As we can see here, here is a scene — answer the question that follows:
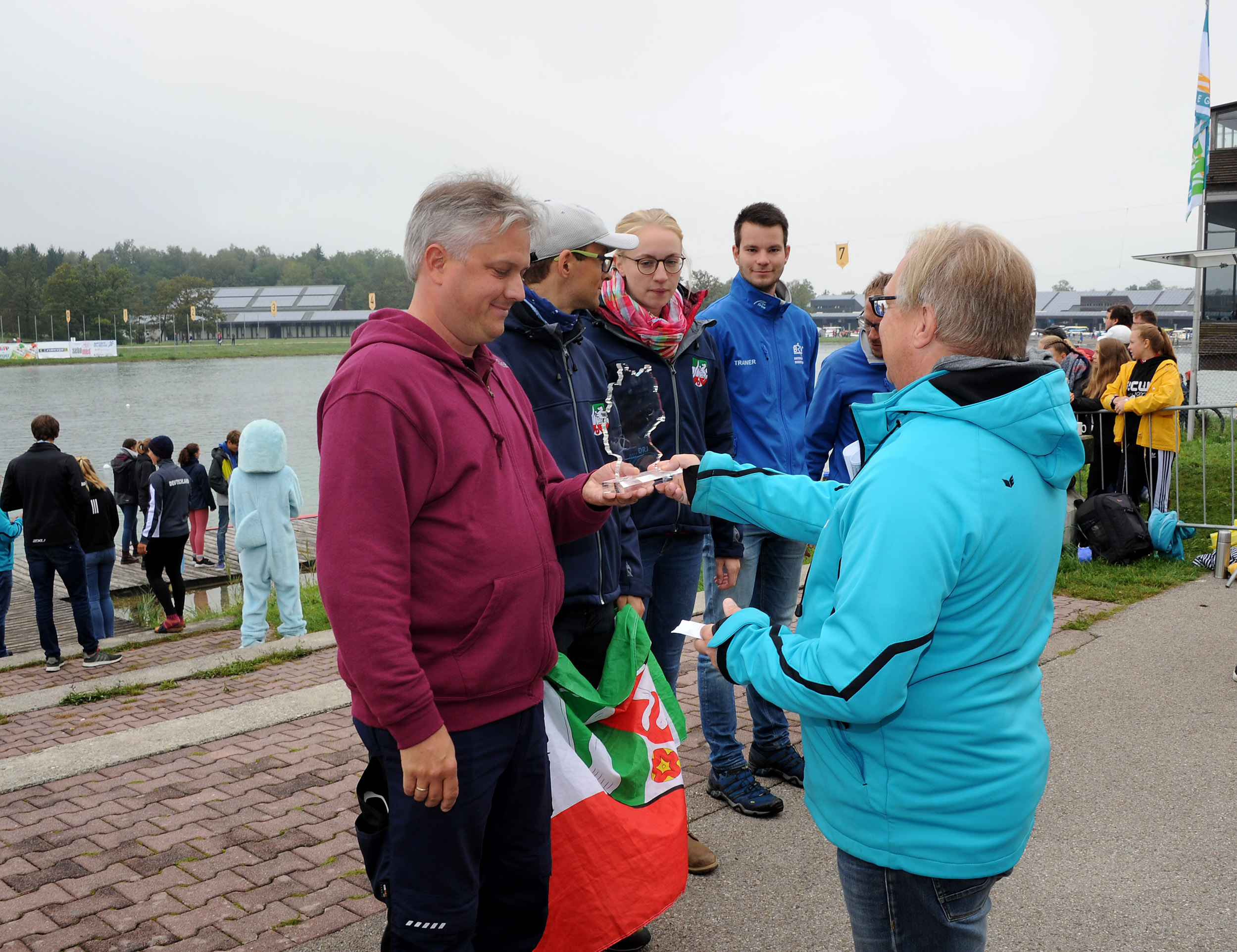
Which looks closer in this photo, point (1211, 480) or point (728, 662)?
point (728, 662)

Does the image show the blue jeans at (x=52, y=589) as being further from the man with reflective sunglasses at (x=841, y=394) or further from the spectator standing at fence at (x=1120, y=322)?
the spectator standing at fence at (x=1120, y=322)

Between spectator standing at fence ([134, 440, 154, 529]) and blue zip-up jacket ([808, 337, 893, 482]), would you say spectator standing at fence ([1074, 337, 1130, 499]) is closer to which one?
blue zip-up jacket ([808, 337, 893, 482])

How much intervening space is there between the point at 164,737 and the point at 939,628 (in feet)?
14.9

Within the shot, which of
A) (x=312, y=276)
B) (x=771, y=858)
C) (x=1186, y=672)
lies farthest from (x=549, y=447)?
(x=312, y=276)

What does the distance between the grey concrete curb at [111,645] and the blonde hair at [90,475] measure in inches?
66.4

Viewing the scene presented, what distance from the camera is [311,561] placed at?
1520 cm

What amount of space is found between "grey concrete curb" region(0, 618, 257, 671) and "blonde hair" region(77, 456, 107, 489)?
1.69 meters

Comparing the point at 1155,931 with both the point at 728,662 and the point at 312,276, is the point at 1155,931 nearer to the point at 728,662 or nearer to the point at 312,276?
the point at 728,662

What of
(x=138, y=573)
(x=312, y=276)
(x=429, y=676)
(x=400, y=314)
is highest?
(x=312, y=276)

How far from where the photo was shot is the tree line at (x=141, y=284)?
334 ft

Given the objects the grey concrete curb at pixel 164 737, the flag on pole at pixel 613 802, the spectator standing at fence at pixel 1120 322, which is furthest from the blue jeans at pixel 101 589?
the spectator standing at fence at pixel 1120 322

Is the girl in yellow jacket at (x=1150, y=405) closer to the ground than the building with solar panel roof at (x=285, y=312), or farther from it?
closer to the ground

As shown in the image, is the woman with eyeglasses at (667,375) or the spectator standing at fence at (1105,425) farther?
the spectator standing at fence at (1105,425)

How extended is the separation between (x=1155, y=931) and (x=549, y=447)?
2.41 meters
